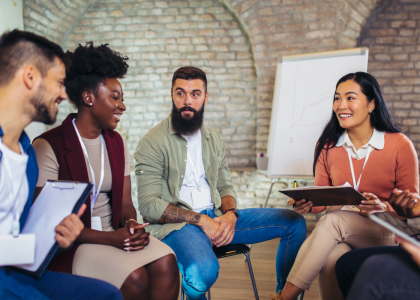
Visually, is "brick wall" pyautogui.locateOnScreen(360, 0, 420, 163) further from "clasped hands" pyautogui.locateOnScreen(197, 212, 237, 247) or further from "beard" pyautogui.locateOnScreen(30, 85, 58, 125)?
"beard" pyautogui.locateOnScreen(30, 85, 58, 125)

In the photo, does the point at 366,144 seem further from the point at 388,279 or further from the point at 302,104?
the point at 302,104

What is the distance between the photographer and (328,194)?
1540 millimetres

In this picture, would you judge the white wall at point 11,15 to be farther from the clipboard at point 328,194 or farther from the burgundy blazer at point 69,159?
the clipboard at point 328,194

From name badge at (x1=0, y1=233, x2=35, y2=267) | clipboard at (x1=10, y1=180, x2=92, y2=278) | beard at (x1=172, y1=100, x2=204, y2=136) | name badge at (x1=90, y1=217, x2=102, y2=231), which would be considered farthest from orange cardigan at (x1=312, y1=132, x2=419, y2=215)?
name badge at (x1=0, y1=233, x2=35, y2=267)

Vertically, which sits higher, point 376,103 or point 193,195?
point 376,103

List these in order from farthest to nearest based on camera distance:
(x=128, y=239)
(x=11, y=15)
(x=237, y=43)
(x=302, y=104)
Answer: (x=237, y=43), (x=11, y=15), (x=302, y=104), (x=128, y=239)

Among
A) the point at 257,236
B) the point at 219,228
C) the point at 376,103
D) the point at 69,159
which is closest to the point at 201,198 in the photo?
the point at 219,228

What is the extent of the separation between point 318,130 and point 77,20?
334 centimetres

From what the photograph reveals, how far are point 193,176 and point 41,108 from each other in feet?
3.61

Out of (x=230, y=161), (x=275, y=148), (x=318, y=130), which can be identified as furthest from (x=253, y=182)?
(x=318, y=130)

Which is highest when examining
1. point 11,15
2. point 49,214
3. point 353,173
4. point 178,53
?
point 11,15

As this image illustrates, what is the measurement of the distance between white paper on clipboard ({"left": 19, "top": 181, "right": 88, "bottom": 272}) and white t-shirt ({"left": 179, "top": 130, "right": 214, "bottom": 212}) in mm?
907

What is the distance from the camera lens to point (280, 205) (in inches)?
156

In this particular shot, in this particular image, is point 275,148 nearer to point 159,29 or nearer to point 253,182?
point 253,182
